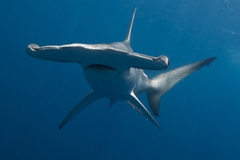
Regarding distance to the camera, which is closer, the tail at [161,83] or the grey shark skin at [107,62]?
the grey shark skin at [107,62]

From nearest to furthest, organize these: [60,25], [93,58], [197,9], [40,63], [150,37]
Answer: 1. [93,58]
2. [197,9]
3. [40,63]
4. [60,25]
5. [150,37]

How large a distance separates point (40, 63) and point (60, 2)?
25.1 ft

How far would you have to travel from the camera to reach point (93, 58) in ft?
9.64

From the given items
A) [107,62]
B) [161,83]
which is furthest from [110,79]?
[161,83]

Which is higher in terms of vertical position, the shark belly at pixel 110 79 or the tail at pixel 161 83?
the shark belly at pixel 110 79

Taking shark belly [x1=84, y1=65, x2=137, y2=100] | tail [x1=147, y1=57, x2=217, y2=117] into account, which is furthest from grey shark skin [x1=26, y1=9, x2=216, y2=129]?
tail [x1=147, y1=57, x2=217, y2=117]

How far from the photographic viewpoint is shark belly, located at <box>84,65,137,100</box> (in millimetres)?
3305

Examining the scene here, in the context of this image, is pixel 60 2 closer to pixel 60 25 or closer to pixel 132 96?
pixel 60 25

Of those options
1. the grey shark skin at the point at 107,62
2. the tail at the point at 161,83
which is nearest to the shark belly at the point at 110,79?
the grey shark skin at the point at 107,62

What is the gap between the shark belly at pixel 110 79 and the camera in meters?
3.30

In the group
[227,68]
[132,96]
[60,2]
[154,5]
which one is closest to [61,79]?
[60,2]

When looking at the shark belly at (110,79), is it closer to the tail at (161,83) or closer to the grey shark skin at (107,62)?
the grey shark skin at (107,62)

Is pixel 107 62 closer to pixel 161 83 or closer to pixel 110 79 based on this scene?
pixel 110 79

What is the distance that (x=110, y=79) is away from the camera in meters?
3.54
